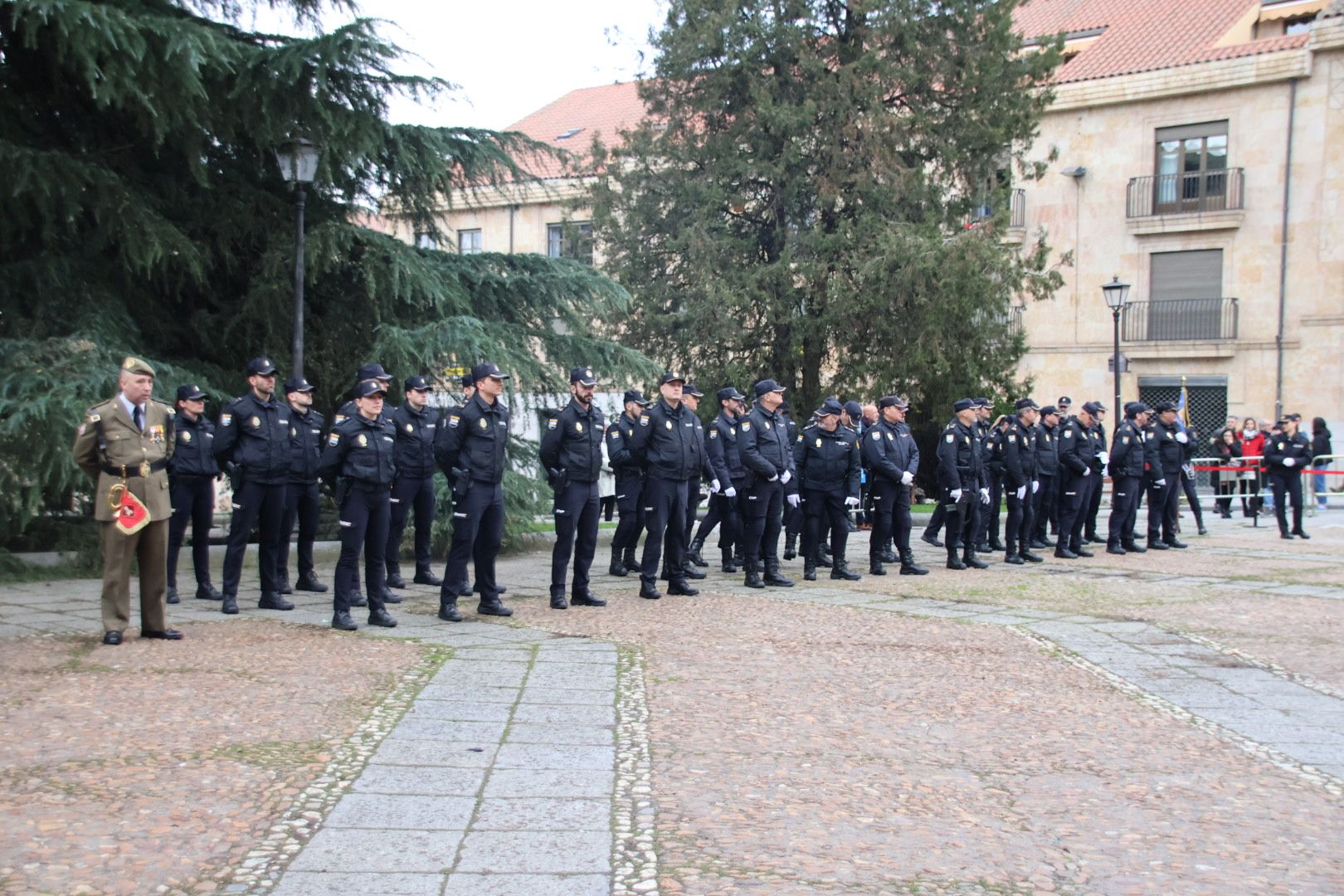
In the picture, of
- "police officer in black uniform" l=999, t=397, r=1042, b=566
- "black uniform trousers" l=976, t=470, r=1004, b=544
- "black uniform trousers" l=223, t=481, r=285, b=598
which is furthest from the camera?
"black uniform trousers" l=976, t=470, r=1004, b=544

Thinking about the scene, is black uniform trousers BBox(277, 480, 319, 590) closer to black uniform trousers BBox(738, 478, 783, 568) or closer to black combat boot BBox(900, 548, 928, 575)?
black uniform trousers BBox(738, 478, 783, 568)

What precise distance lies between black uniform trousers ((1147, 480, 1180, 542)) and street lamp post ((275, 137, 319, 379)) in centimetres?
1075

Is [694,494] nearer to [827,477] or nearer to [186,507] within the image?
[827,477]

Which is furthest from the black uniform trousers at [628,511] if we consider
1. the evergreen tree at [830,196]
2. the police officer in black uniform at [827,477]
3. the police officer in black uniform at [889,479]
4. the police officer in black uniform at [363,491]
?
the evergreen tree at [830,196]

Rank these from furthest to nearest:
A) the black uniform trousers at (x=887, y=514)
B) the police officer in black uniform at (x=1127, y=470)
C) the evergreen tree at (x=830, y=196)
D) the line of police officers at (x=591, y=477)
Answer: the evergreen tree at (x=830, y=196)
the police officer in black uniform at (x=1127, y=470)
the black uniform trousers at (x=887, y=514)
the line of police officers at (x=591, y=477)

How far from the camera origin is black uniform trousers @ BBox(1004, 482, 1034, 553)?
15391mm

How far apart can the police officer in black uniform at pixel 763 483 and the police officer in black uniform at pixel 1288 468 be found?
958cm

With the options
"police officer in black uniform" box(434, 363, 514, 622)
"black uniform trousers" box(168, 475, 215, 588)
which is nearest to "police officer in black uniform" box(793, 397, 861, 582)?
"police officer in black uniform" box(434, 363, 514, 622)

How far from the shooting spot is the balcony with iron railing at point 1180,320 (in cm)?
3425

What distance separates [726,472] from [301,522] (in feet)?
13.2

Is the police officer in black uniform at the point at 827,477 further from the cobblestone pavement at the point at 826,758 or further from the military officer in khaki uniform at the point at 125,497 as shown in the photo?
the military officer in khaki uniform at the point at 125,497

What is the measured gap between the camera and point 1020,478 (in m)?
15.3

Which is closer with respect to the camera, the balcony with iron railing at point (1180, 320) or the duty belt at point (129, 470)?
the duty belt at point (129, 470)

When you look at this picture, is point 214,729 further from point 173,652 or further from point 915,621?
point 915,621
